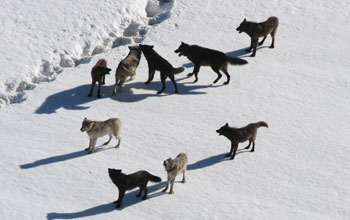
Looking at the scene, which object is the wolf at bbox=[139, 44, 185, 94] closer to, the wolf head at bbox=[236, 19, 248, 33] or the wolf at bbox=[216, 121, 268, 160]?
the wolf head at bbox=[236, 19, 248, 33]

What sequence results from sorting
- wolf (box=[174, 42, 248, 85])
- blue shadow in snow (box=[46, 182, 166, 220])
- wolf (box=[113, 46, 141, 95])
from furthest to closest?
wolf (box=[174, 42, 248, 85])
wolf (box=[113, 46, 141, 95])
blue shadow in snow (box=[46, 182, 166, 220])

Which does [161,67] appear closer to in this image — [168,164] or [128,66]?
[128,66]

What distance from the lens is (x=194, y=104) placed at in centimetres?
1964

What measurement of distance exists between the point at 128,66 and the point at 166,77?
47.9 inches

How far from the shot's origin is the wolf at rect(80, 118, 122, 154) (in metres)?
17.0

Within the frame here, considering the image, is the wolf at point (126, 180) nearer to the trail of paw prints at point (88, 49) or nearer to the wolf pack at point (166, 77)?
the wolf pack at point (166, 77)

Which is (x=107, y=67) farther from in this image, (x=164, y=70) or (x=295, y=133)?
(x=295, y=133)

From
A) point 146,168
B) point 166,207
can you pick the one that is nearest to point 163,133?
point 146,168

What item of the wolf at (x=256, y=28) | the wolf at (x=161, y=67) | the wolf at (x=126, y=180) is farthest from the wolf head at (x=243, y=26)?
the wolf at (x=126, y=180)

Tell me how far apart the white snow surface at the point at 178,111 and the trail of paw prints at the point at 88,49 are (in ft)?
0.14

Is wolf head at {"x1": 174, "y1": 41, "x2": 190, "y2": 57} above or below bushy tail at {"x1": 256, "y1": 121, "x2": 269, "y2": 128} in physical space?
above

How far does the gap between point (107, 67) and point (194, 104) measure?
3.34m

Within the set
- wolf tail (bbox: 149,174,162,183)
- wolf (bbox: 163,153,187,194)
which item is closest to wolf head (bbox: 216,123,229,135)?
wolf (bbox: 163,153,187,194)

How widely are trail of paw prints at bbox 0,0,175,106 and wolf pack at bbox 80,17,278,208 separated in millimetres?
1748
